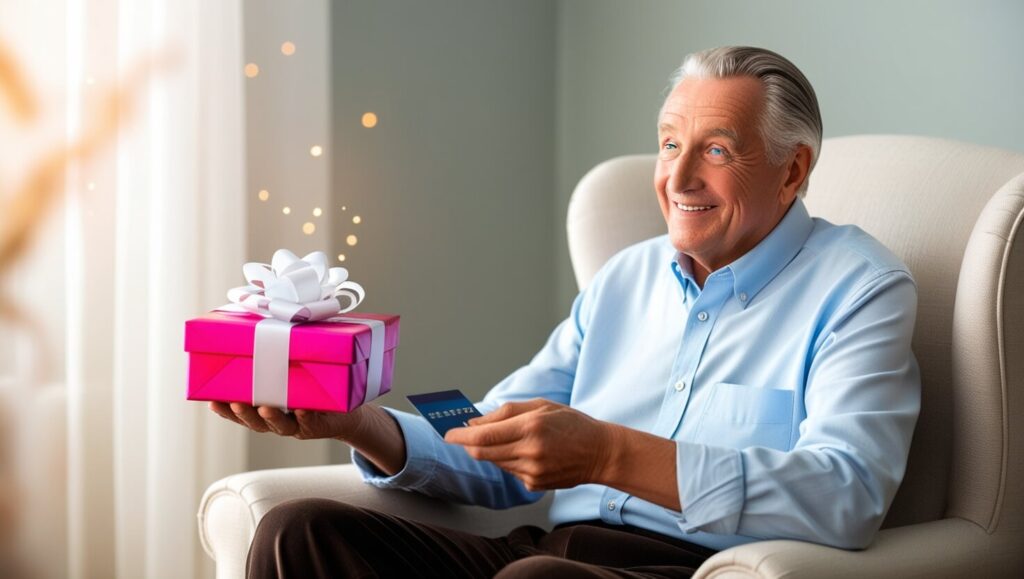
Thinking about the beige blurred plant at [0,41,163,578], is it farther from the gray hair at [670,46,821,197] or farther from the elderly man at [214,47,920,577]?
the gray hair at [670,46,821,197]

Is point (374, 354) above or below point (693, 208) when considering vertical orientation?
below

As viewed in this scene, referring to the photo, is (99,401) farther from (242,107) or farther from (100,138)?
(242,107)

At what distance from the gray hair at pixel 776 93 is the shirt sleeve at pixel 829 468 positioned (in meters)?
0.31

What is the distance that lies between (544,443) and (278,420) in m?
0.35

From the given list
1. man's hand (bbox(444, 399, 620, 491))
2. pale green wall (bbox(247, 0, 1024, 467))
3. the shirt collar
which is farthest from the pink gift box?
pale green wall (bbox(247, 0, 1024, 467))

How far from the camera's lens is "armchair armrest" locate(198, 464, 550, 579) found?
56.9 inches

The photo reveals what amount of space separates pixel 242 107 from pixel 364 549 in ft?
3.81

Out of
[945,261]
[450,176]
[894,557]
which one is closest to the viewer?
[894,557]

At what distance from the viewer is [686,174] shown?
149 cm

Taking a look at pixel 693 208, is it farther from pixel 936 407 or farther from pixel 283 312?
pixel 283 312

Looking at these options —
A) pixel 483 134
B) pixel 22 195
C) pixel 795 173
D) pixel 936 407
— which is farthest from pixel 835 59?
pixel 22 195

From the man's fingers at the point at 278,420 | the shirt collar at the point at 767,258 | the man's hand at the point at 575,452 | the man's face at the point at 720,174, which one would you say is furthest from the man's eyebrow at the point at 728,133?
the man's fingers at the point at 278,420

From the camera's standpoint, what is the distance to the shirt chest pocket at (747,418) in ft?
4.52

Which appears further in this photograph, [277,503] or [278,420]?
[277,503]
